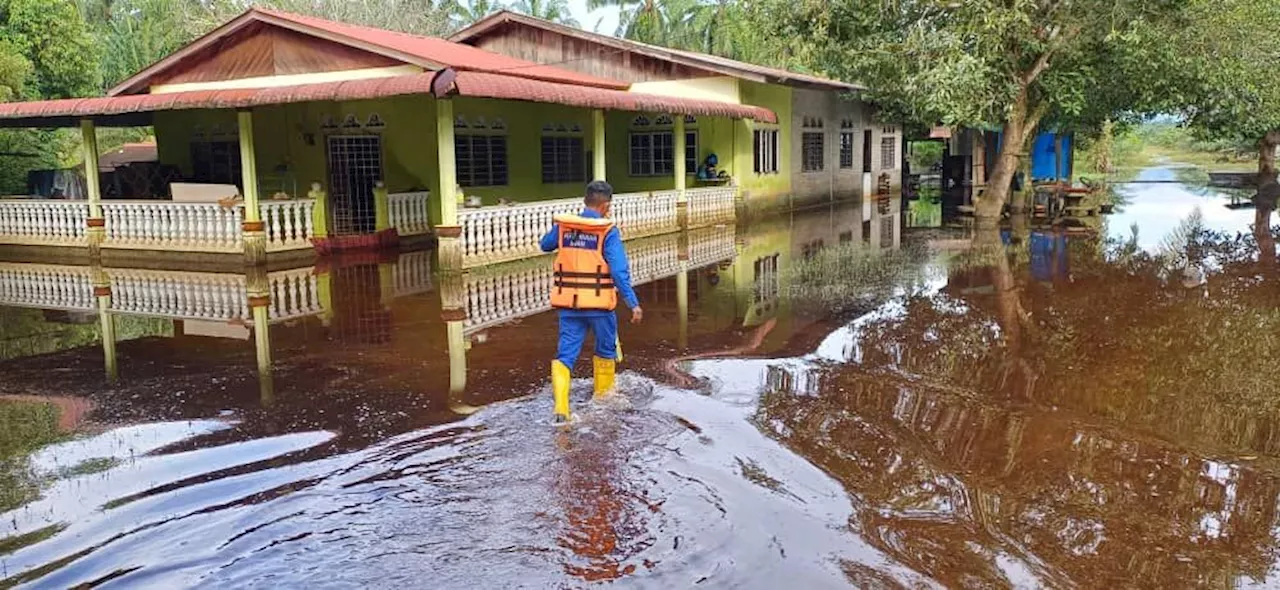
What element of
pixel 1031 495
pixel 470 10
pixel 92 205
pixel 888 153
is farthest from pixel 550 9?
pixel 1031 495

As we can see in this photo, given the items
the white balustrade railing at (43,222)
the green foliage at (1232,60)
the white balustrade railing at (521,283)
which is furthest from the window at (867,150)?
the white balustrade railing at (43,222)

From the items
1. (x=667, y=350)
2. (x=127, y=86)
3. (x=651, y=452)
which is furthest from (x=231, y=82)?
(x=651, y=452)

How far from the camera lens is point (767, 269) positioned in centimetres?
1316

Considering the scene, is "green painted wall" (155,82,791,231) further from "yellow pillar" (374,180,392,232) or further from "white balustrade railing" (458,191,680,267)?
"white balustrade railing" (458,191,680,267)

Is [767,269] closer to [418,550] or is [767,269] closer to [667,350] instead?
[667,350]

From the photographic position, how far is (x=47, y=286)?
41.1 ft

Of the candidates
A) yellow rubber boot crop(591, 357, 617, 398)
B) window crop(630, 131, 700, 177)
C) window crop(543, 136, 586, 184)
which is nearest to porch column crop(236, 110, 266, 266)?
window crop(543, 136, 586, 184)

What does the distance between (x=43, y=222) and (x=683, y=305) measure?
12276 millimetres

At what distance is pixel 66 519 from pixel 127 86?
539 inches

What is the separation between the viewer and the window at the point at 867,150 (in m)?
28.8

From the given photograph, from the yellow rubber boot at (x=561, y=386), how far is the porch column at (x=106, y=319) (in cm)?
388

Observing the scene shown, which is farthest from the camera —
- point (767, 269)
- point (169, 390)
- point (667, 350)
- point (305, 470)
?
point (767, 269)

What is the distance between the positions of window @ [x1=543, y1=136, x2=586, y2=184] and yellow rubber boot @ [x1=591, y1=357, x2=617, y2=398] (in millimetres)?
→ 14195

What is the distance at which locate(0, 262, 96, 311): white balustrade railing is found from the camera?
439 inches
